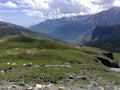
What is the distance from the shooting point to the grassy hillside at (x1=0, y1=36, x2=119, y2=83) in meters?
48.6

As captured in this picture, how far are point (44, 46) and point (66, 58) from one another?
119 feet

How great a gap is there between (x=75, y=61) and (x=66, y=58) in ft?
9.39

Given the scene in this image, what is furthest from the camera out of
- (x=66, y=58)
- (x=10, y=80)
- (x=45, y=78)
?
(x=66, y=58)

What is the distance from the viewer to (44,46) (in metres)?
127

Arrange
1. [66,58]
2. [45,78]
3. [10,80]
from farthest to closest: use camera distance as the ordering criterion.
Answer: [66,58] → [45,78] → [10,80]

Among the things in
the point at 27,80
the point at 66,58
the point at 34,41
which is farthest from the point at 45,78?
the point at 34,41

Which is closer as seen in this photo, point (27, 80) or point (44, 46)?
point (27, 80)

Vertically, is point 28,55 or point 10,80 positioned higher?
point 10,80

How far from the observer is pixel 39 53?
9388cm

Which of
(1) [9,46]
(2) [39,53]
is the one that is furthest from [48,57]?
(1) [9,46]

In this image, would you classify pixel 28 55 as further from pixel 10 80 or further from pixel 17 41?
pixel 10 80

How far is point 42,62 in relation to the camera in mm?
76625

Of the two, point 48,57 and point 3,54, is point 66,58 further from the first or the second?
point 3,54

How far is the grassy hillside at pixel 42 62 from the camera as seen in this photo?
4862 centimetres
